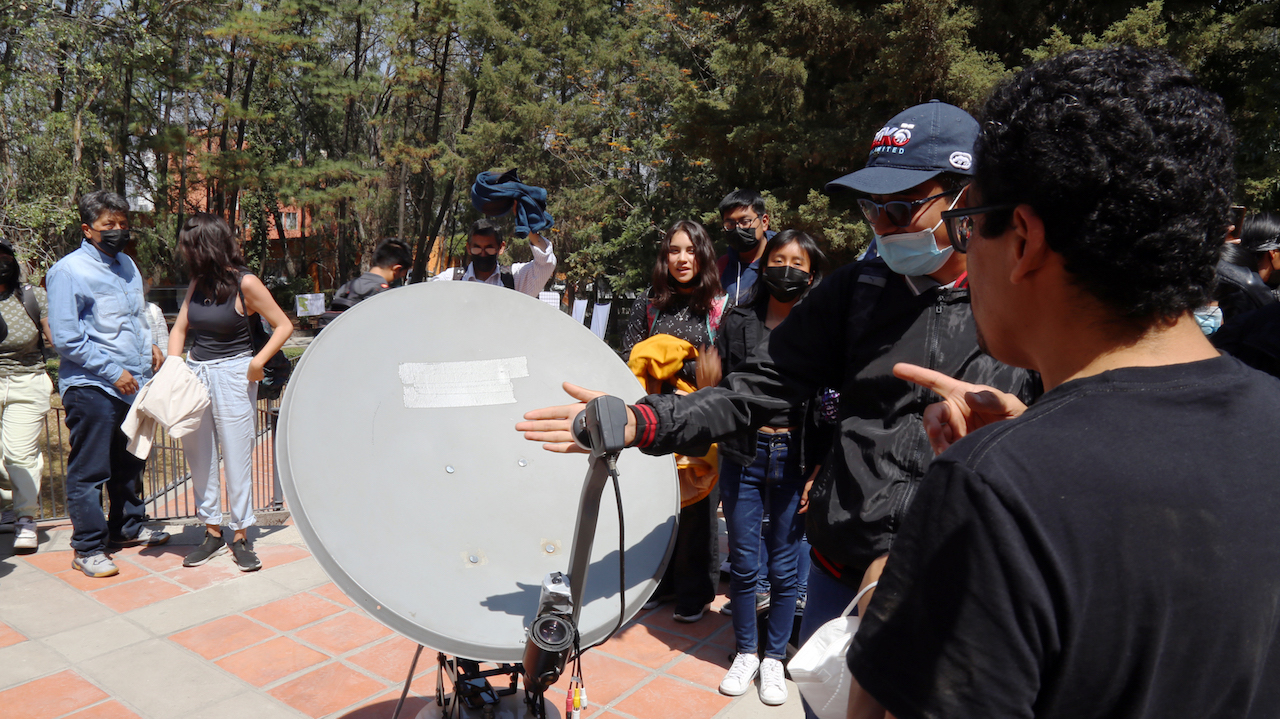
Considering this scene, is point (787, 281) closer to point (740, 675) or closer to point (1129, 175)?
point (740, 675)

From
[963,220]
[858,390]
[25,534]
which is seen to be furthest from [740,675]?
[25,534]

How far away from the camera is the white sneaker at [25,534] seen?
14.3 ft

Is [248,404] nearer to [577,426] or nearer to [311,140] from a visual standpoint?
[577,426]

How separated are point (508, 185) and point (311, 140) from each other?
87.5 feet

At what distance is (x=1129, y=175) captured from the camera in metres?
0.70

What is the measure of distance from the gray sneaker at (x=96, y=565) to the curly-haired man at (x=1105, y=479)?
4.50m

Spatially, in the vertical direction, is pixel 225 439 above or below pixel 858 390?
below

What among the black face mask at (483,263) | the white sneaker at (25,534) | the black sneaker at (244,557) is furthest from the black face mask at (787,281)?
the white sneaker at (25,534)

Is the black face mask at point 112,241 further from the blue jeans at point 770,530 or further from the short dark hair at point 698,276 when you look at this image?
the blue jeans at point 770,530

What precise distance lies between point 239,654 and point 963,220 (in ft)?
11.2

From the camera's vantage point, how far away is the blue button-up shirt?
3955 mm

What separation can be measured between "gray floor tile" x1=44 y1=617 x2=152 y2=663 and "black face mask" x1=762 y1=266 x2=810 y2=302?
10.2 ft

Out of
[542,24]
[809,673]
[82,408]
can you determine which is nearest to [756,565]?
[809,673]

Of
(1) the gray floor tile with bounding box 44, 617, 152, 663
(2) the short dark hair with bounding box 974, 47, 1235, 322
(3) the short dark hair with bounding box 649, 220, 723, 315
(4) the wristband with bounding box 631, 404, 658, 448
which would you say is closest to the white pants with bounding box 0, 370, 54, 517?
(1) the gray floor tile with bounding box 44, 617, 152, 663
